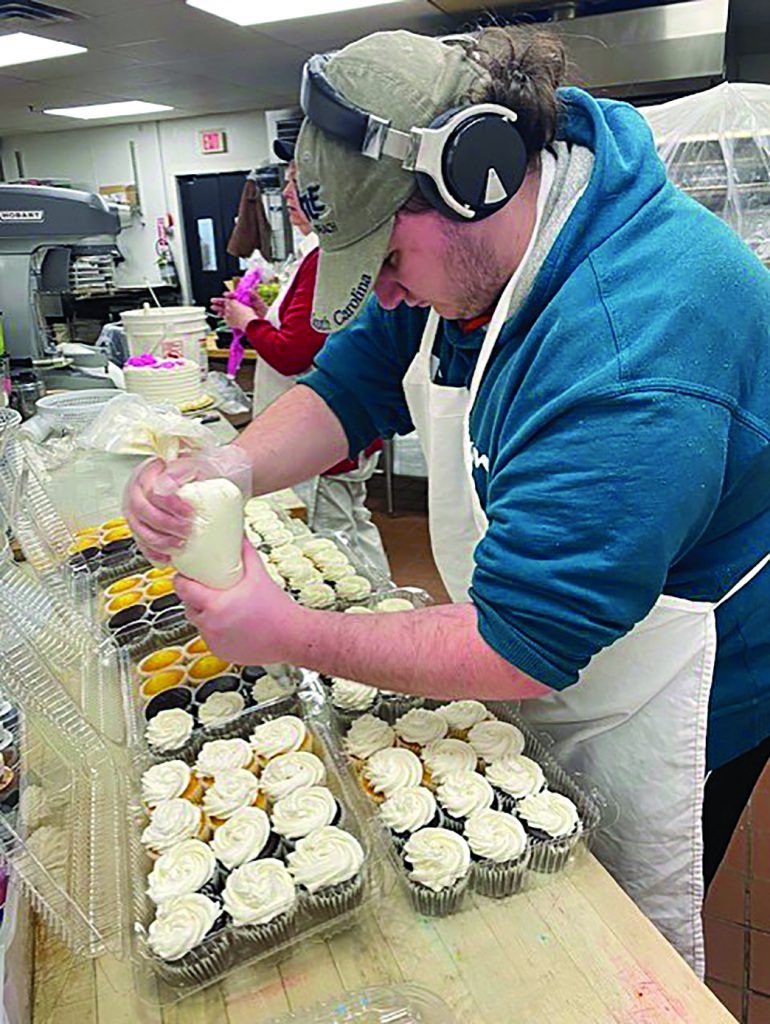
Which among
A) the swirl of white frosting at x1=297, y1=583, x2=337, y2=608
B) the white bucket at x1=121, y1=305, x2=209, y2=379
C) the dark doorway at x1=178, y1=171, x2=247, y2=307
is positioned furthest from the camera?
the dark doorway at x1=178, y1=171, x2=247, y2=307

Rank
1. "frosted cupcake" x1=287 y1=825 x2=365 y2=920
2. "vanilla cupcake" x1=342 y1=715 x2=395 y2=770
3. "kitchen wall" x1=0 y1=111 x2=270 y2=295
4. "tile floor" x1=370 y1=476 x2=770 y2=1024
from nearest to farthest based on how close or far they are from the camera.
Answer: "frosted cupcake" x1=287 y1=825 x2=365 y2=920 < "vanilla cupcake" x1=342 y1=715 x2=395 y2=770 < "tile floor" x1=370 y1=476 x2=770 y2=1024 < "kitchen wall" x1=0 y1=111 x2=270 y2=295

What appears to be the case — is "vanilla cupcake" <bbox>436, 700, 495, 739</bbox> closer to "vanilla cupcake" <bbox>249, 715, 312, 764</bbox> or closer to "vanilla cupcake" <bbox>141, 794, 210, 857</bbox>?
"vanilla cupcake" <bbox>249, 715, 312, 764</bbox>

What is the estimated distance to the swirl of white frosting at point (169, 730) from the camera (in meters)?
1.24

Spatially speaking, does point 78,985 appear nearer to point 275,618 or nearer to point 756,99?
point 275,618

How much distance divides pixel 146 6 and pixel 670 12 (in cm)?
289

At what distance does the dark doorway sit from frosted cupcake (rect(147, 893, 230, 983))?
30.4 feet

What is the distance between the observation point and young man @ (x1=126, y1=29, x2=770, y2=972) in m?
0.89

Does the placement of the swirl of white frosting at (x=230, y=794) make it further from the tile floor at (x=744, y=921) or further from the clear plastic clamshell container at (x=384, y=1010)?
the tile floor at (x=744, y=921)

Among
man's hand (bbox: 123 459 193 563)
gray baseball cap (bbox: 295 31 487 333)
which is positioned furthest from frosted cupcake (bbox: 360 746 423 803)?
gray baseball cap (bbox: 295 31 487 333)

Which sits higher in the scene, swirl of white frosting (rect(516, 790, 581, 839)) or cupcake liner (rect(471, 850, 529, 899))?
swirl of white frosting (rect(516, 790, 581, 839))

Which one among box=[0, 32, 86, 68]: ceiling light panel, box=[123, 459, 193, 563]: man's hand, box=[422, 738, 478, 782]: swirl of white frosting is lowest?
box=[422, 738, 478, 782]: swirl of white frosting

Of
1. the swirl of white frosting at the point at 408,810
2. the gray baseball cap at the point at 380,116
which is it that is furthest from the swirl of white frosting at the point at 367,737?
the gray baseball cap at the point at 380,116

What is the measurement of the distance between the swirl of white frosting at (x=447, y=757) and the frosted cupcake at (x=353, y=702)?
0.43ft

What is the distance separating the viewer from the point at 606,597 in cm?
91
